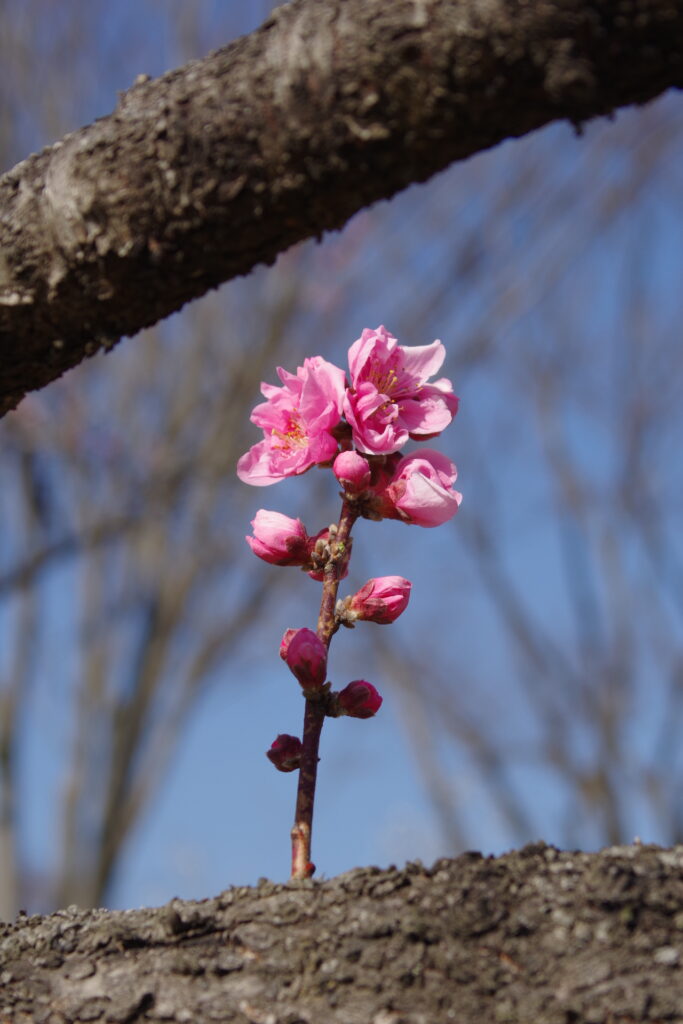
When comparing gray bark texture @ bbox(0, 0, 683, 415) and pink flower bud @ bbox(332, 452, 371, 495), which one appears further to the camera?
pink flower bud @ bbox(332, 452, 371, 495)

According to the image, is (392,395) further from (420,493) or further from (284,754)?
(284,754)

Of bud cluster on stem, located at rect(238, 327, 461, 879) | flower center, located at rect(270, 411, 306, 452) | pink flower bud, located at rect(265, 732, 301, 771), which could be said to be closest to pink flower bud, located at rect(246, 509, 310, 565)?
bud cluster on stem, located at rect(238, 327, 461, 879)

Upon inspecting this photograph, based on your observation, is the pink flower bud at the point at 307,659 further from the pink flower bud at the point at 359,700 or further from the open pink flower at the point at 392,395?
the open pink flower at the point at 392,395

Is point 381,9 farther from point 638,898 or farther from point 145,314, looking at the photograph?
point 638,898

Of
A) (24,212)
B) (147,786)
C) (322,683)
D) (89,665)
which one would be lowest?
(322,683)

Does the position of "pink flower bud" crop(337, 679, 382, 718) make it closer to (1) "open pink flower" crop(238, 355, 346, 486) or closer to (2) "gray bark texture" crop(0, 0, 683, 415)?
(1) "open pink flower" crop(238, 355, 346, 486)

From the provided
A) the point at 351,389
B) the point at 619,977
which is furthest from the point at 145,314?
the point at 619,977

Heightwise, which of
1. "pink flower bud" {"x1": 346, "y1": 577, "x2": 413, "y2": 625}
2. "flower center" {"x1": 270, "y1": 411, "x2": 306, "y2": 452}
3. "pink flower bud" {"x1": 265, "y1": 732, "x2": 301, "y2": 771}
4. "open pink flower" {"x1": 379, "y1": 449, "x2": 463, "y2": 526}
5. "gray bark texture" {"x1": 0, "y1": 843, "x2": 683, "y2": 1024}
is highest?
"flower center" {"x1": 270, "y1": 411, "x2": 306, "y2": 452}
